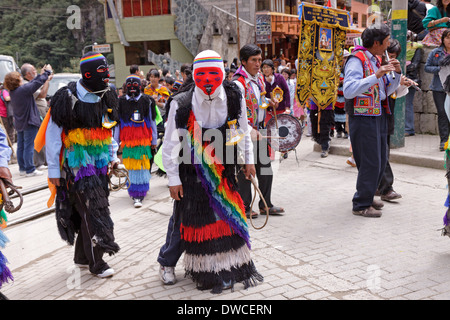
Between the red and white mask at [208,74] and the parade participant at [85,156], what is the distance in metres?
1.13

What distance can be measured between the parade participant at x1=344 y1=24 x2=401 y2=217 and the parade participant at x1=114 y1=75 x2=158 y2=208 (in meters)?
3.24

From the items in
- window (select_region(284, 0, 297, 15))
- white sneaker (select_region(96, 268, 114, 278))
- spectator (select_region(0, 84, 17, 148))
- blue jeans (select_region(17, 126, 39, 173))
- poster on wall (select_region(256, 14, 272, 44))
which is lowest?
white sneaker (select_region(96, 268, 114, 278))

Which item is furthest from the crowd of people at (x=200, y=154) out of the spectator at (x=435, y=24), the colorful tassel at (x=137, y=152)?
Answer: the spectator at (x=435, y=24)

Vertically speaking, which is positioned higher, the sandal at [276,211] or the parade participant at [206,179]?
the parade participant at [206,179]

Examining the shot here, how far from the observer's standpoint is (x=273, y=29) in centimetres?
2792

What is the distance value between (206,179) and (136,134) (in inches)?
150

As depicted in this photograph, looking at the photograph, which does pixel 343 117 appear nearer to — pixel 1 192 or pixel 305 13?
pixel 305 13

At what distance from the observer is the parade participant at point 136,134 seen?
24.1 feet

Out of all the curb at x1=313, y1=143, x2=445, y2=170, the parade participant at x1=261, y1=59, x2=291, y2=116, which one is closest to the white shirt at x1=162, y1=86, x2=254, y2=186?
the parade participant at x1=261, y1=59, x2=291, y2=116

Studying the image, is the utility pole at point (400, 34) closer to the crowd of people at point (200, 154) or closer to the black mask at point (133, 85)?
the crowd of people at point (200, 154)

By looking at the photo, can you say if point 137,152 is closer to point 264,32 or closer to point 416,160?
point 416,160

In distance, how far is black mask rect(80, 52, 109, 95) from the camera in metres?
4.35

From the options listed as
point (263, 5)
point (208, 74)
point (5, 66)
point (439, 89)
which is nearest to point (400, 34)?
point (439, 89)

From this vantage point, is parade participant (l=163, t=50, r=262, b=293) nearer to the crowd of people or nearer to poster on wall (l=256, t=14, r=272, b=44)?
the crowd of people
